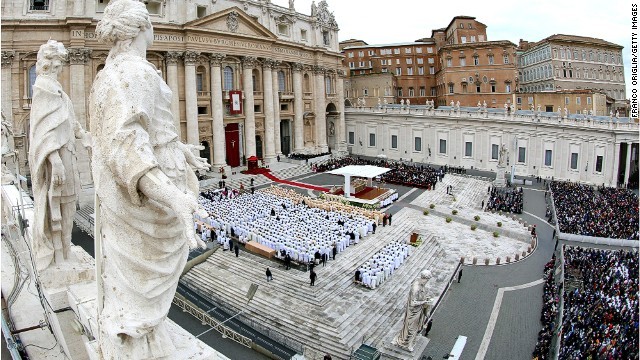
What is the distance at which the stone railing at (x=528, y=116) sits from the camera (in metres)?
38.8

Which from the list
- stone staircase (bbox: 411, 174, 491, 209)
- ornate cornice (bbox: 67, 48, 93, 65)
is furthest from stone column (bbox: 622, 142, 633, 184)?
ornate cornice (bbox: 67, 48, 93, 65)

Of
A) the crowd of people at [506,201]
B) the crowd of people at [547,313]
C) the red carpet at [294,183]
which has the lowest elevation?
the crowd of people at [547,313]

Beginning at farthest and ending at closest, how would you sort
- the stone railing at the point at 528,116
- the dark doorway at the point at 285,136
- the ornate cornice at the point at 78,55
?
the dark doorway at the point at 285,136, the stone railing at the point at 528,116, the ornate cornice at the point at 78,55

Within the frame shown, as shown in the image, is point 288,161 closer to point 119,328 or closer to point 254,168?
point 254,168

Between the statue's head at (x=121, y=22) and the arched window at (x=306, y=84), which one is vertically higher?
the arched window at (x=306, y=84)

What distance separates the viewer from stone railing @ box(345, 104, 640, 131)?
3878 centimetres

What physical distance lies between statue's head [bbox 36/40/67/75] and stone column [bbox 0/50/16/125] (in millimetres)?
31800

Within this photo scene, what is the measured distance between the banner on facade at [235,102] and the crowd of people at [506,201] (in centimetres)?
2418

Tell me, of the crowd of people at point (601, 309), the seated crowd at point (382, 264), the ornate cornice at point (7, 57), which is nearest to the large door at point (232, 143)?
the ornate cornice at point (7, 57)

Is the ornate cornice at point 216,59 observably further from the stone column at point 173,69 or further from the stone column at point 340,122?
the stone column at point 340,122

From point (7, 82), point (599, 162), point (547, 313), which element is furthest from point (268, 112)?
point (547, 313)

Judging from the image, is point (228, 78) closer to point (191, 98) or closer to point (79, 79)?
point (191, 98)

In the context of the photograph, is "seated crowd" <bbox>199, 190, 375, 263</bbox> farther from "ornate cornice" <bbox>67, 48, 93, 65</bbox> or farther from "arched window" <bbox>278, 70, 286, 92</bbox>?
"arched window" <bbox>278, 70, 286, 92</bbox>

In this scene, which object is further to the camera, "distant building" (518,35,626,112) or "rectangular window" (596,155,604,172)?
"distant building" (518,35,626,112)
